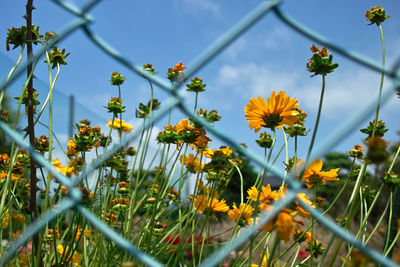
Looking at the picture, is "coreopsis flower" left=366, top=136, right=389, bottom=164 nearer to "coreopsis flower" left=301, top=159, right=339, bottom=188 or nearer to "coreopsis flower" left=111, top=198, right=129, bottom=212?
"coreopsis flower" left=301, top=159, right=339, bottom=188

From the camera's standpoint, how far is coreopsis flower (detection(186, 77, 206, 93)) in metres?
0.87

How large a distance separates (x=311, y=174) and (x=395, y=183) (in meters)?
0.19

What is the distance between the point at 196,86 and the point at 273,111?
328 mm

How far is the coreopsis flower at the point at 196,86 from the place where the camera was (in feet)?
2.86

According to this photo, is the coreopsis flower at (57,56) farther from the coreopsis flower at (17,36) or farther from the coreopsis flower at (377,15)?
the coreopsis flower at (377,15)

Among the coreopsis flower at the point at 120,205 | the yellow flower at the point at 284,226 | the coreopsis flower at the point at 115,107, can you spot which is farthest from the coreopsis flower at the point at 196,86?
the yellow flower at the point at 284,226

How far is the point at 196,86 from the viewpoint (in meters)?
0.88

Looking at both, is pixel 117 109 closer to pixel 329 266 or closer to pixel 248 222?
pixel 248 222

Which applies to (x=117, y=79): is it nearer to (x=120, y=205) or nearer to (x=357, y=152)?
(x=120, y=205)

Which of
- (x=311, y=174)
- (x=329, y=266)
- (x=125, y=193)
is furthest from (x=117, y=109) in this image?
(x=329, y=266)

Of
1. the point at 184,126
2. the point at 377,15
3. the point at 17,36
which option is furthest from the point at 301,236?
the point at 17,36

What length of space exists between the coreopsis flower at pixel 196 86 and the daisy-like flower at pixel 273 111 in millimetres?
294

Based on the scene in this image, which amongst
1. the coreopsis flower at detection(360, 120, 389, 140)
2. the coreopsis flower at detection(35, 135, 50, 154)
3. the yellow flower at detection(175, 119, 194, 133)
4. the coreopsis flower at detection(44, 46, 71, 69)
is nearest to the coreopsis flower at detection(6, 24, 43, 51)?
the coreopsis flower at detection(44, 46, 71, 69)

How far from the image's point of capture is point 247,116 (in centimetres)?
60
